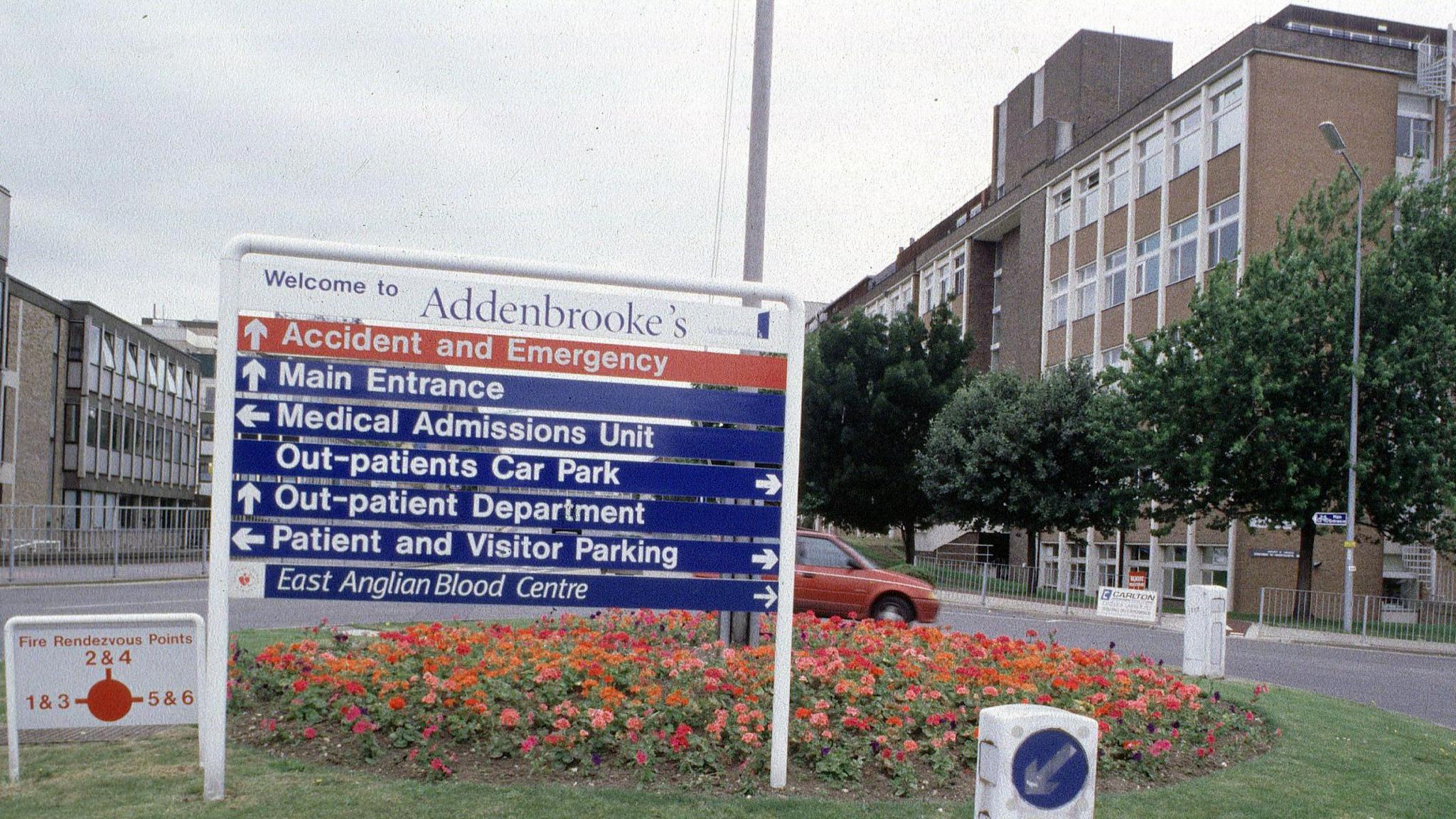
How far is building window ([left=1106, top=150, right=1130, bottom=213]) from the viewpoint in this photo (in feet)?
138

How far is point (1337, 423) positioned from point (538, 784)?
25.9 meters

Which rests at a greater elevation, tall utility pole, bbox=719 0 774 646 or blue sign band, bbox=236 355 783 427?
tall utility pole, bbox=719 0 774 646

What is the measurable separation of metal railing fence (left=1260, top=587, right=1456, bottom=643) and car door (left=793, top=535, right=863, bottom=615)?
564 inches

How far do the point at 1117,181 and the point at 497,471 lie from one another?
40.1m

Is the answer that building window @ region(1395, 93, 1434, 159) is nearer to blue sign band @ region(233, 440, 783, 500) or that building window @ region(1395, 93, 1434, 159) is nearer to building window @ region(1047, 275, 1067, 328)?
building window @ region(1047, 275, 1067, 328)

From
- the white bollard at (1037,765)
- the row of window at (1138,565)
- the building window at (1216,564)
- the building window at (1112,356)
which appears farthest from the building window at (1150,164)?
the white bollard at (1037,765)

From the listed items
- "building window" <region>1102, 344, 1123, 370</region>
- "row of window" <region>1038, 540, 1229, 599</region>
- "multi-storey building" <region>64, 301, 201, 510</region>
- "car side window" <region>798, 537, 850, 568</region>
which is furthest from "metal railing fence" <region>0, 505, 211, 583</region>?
"building window" <region>1102, 344, 1123, 370</region>

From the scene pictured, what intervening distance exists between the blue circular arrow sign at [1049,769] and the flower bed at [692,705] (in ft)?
8.18

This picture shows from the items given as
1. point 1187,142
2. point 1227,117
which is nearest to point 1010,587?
point 1227,117

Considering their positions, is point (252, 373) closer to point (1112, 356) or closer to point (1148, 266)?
point (1148, 266)

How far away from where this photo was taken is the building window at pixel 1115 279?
4166cm

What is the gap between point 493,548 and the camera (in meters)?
6.56

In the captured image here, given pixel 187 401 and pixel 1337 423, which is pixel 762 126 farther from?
pixel 187 401

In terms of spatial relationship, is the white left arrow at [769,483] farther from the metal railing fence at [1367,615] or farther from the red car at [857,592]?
the metal railing fence at [1367,615]
